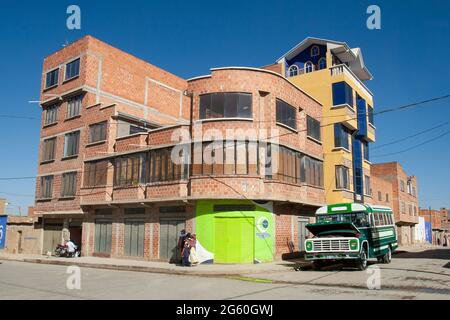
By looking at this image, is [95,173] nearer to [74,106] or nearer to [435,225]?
[74,106]

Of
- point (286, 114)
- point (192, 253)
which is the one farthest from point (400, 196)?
point (192, 253)

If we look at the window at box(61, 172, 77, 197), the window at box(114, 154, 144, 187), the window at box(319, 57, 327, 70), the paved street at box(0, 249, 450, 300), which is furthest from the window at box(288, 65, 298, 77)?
the paved street at box(0, 249, 450, 300)

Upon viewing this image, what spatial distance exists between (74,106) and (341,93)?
21261mm

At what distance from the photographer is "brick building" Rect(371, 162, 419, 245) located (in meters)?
52.5

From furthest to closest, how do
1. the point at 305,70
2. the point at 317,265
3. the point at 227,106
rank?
the point at 305,70, the point at 227,106, the point at 317,265

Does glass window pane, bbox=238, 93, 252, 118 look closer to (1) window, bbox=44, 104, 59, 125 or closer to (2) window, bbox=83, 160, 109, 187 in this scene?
(2) window, bbox=83, 160, 109, 187

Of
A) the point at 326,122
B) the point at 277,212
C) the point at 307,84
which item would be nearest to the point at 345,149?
the point at 326,122

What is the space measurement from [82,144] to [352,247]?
21847mm

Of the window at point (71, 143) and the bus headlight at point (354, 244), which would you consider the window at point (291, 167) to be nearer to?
the bus headlight at point (354, 244)

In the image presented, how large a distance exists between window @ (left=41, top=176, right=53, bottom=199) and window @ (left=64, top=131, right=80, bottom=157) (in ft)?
10.2

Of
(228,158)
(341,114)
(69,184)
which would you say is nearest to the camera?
(228,158)

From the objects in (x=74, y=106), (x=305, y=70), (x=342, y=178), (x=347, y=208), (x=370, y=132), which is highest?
(x=305, y=70)

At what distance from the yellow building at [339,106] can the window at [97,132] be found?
16385 mm

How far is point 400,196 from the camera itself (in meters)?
54.0
